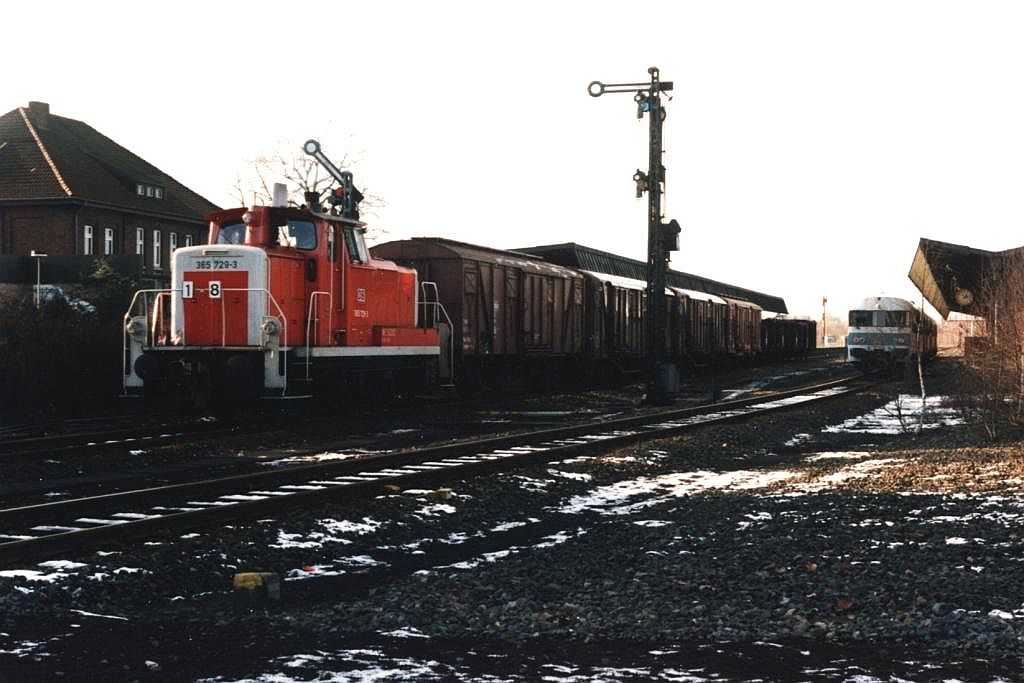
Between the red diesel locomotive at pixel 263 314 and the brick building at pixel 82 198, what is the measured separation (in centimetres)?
2972

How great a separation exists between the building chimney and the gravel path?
168ft

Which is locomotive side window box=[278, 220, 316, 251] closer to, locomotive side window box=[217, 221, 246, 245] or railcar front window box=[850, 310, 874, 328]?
locomotive side window box=[217, 221, 246, 245]

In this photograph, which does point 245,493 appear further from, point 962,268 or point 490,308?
point 962,268

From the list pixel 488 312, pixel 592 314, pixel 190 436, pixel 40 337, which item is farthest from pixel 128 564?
pixel 592 314

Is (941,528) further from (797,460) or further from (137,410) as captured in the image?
(137,410)

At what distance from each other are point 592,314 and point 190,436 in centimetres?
1711

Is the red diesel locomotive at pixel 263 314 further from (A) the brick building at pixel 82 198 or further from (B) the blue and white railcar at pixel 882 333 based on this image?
(A) the brick building at pixel 82 198

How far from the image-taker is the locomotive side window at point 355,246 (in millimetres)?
17625

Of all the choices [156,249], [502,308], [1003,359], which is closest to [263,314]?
[502,308]

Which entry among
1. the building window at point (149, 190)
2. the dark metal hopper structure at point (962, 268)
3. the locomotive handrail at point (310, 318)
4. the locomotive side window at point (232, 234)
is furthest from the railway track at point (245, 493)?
the building window at point (149, 190)

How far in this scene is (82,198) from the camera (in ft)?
159

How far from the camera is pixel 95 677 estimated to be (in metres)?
4.79

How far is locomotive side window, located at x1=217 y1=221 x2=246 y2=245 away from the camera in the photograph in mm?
16906

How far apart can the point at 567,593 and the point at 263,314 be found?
34.7 ft
